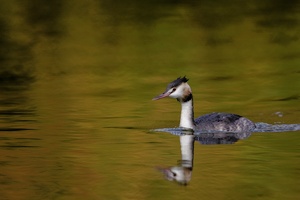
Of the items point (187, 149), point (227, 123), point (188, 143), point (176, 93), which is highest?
point (176, 93)

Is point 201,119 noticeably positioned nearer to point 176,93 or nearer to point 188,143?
point 176,93

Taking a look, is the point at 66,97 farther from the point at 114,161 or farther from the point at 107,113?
the point at 114,161

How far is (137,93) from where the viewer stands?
24062mm

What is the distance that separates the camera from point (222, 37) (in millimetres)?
35594

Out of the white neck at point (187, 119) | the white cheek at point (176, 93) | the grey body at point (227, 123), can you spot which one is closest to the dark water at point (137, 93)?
the grey body at point (227, 123)

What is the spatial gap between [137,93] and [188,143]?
229 inches

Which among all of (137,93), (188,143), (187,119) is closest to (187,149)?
(188,143)

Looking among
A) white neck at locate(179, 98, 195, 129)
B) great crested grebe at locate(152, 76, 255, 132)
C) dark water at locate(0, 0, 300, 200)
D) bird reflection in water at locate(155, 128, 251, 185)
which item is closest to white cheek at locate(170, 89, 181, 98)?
great crested grebe at locate(152, 76, 255, 132)

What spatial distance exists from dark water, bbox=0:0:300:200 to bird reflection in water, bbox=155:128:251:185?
0.12 m

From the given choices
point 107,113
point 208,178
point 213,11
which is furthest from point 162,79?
point 213,11

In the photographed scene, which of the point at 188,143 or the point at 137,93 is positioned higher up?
the point at 137,93

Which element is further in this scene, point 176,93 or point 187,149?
point 176,93

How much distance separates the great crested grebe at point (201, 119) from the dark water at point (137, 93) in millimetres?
436

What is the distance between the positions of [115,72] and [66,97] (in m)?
4.33
